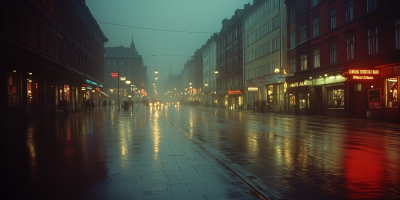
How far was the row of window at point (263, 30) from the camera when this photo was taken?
43.0m

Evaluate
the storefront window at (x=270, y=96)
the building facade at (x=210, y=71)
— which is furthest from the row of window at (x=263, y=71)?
the building facade at (x=210, y=71)

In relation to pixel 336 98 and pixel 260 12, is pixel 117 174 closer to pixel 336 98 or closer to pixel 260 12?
pixel 336 98

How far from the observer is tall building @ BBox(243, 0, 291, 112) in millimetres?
41312

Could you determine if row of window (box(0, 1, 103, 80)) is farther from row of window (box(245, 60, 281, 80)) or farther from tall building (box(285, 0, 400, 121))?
row of window (box(245, 60, 281, 80))


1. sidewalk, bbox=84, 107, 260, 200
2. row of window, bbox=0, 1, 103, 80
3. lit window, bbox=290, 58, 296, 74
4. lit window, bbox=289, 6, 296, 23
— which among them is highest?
lit window, bbox=289, 6, 296, 23

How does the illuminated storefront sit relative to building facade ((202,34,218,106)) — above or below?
below

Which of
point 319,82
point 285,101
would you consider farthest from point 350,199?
point 285,101

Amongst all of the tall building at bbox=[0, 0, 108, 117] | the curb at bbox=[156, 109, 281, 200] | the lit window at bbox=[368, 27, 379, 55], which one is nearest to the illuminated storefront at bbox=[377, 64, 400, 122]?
the lit window at bbox=[368, 27, 379, 55]

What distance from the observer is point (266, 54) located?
46.8 metres

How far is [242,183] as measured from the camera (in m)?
5.79

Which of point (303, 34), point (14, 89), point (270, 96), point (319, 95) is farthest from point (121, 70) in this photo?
point (14, 89)

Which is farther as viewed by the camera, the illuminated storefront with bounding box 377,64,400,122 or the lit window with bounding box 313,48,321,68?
the lit window with bounding box 313,48,321,68

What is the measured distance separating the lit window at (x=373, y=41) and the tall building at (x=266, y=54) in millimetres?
12459

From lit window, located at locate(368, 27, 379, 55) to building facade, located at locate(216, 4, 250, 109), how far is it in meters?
31.1
